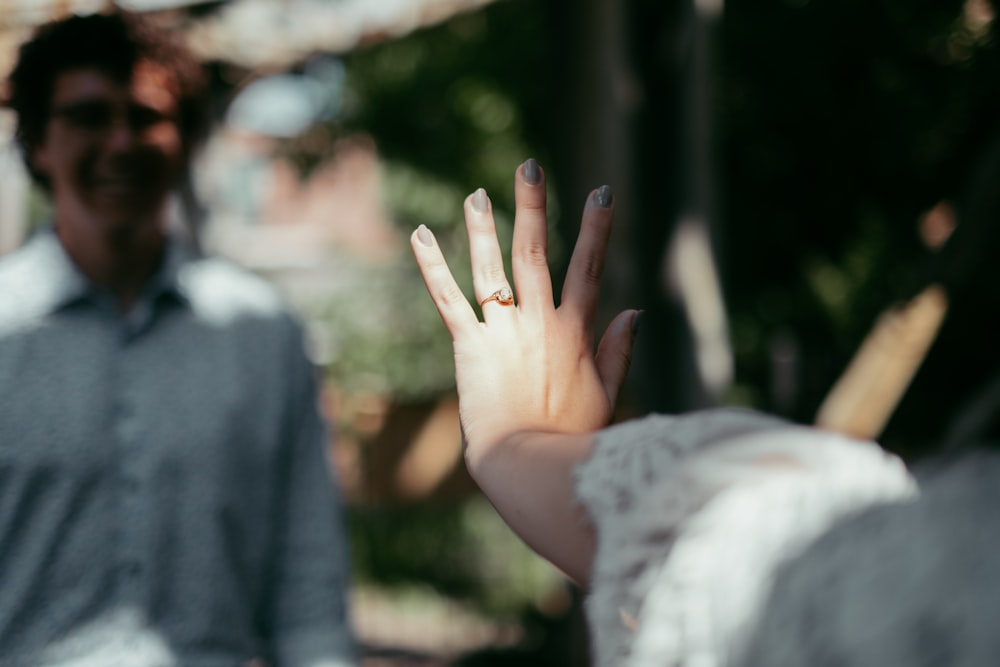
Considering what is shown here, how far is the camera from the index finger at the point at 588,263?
1.13m

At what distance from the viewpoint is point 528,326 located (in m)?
1.12

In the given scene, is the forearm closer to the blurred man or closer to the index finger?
the index finger

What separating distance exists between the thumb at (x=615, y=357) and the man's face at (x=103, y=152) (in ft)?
3.78

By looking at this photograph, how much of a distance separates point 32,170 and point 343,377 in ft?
32.5

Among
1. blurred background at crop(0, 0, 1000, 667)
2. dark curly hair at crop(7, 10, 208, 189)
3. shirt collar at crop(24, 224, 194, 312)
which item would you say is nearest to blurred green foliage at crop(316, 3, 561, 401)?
blurred background at crop(0, 0, 1000, 667)

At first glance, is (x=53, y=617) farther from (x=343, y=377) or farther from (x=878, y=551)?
(x=343, y=377)

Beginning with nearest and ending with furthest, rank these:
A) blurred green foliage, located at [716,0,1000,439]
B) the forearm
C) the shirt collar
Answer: the forearm, the shirt collar, blurred green foliage, located at [716,0,1000,439]

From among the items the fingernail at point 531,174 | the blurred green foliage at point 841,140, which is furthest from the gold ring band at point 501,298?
the blurred green foliage at point 841,140

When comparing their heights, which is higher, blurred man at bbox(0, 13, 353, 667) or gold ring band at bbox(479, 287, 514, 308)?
gold ring band at bbox(479, 287, 514, 308)

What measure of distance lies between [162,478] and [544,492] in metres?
1.11

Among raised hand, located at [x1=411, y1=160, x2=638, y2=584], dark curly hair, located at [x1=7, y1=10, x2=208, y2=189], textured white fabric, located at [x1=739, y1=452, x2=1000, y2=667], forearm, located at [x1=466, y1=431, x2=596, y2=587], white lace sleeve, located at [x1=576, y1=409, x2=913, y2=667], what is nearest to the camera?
textured white fabric, located at [x1=739, y1=452, x2=1000, y2=667]

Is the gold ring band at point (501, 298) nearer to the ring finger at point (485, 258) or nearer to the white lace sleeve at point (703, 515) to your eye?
the ring finger at point (485, 258)

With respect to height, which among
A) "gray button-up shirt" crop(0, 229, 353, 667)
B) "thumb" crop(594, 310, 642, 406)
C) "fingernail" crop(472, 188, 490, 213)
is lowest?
"gray button-up shirt" crop(0, 229, 353, 667)

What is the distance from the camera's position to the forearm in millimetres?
897
